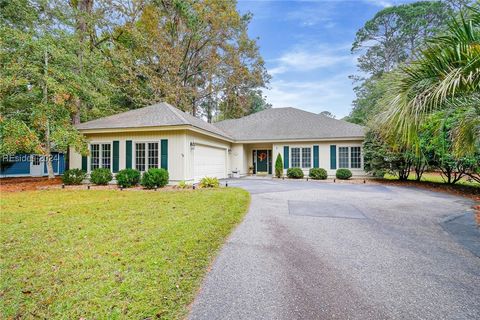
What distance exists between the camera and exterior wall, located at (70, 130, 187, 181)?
1151cm

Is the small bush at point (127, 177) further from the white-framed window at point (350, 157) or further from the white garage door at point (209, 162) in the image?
the white-framed window at point (350, 157)

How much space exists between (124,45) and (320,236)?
2188 centimetres

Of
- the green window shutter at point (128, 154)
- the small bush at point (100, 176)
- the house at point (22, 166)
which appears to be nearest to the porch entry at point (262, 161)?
the green window shutter at point (128, 154)

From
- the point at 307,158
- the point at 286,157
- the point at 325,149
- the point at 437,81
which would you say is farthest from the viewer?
the point at 286,157

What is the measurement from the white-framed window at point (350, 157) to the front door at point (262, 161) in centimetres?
551

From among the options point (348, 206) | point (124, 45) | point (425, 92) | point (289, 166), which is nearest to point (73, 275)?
point (425, 92)

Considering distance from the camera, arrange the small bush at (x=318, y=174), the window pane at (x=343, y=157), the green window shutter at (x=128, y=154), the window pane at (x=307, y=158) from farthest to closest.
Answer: the window pane at (x=307, y=158)
the window pane at (x=343, y=157)
the small bush at (x=318, y=174)
the green window shutter at (x=128, y=154)

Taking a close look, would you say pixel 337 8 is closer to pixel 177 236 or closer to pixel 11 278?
pixel 177 236

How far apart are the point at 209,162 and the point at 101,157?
5.82 m

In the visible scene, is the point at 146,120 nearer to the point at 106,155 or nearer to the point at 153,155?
the point at 153,155

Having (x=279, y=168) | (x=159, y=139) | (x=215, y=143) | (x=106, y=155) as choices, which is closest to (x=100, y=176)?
(x=106, y=155)

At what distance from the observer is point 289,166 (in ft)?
55.0

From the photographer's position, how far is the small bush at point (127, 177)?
428 inches

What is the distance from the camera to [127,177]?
35.7 feet
